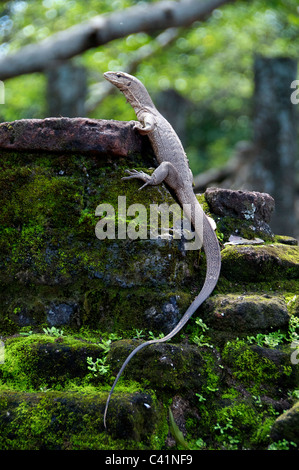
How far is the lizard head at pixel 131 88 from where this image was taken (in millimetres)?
5090

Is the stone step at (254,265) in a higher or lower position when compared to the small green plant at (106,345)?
lower

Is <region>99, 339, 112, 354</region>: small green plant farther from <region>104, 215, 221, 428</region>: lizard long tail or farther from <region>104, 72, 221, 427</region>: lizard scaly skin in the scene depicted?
<region>104, 72, 221, 427</region>: lizard scaly skin

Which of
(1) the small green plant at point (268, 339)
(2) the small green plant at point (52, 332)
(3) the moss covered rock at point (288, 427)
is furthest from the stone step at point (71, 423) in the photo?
(1) the small green plant at point (268, 339)

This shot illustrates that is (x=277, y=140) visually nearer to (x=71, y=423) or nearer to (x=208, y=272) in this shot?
(x=208, y=272)

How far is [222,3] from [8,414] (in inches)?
273

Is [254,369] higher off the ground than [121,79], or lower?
lower

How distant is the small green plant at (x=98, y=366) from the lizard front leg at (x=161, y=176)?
1457 millimetres

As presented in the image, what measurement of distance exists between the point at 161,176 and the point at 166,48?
8154 mm

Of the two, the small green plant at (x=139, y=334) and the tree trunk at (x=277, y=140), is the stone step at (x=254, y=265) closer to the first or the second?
the small green plant at (x=139, y=334)

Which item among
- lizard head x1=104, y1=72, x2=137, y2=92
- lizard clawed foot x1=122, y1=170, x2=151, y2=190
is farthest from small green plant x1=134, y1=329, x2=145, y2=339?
lizard head x1=104, y1=72, x2=137, y2=92

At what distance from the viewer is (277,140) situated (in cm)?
976

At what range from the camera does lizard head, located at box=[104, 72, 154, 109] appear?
5090 mm

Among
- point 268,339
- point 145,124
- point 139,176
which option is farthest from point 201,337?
point 145,124

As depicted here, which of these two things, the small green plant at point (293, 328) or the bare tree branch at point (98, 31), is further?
the bare tree branch at point (98, 31)
